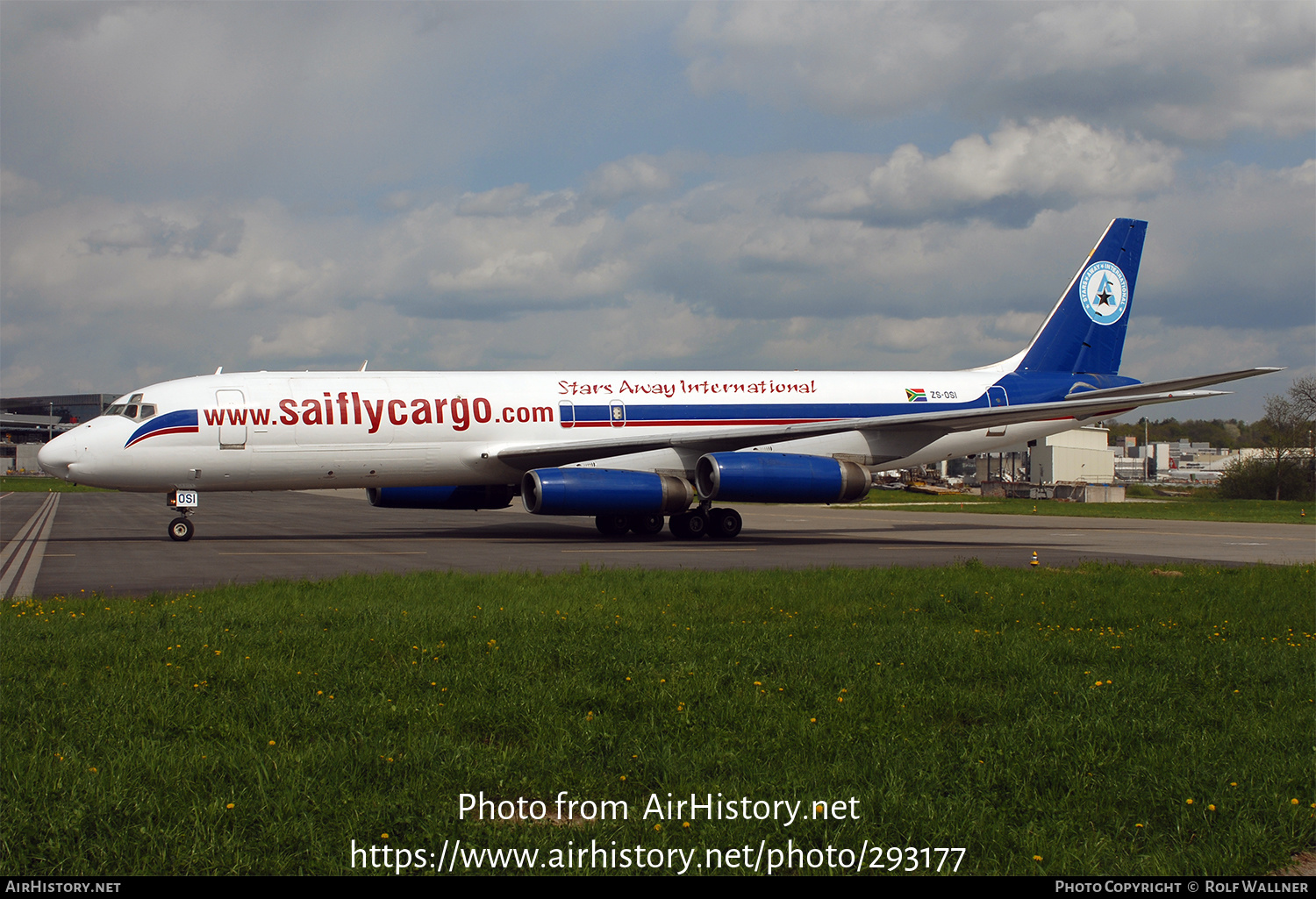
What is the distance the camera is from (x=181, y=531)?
816 inches

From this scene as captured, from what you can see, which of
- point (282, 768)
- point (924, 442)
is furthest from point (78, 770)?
point (924, 442)

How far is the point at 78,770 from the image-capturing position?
5012 millimetres

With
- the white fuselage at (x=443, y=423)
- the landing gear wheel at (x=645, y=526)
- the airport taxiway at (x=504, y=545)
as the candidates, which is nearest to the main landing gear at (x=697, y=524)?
the landing gear wheel at (x=645, y=526)

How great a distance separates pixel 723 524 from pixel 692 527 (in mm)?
706

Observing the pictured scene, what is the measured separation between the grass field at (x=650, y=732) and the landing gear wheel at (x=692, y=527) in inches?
492

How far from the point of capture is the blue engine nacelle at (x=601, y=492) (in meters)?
19.8

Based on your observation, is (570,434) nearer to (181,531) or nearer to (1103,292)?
(181,531)

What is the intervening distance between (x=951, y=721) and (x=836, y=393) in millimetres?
18638

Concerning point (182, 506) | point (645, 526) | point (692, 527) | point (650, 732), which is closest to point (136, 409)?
point (182, 506)

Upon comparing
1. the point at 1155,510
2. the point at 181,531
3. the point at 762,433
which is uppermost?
the point at 762,433

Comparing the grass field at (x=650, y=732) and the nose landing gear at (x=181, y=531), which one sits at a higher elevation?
the nose landing gear at (x=181, y=531)

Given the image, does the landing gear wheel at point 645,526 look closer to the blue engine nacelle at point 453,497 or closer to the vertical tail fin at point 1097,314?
the blue engine nacelle at point 453,497

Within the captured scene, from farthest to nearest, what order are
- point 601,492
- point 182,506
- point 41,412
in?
point 41,412 → point 182,506 → point 601,492
